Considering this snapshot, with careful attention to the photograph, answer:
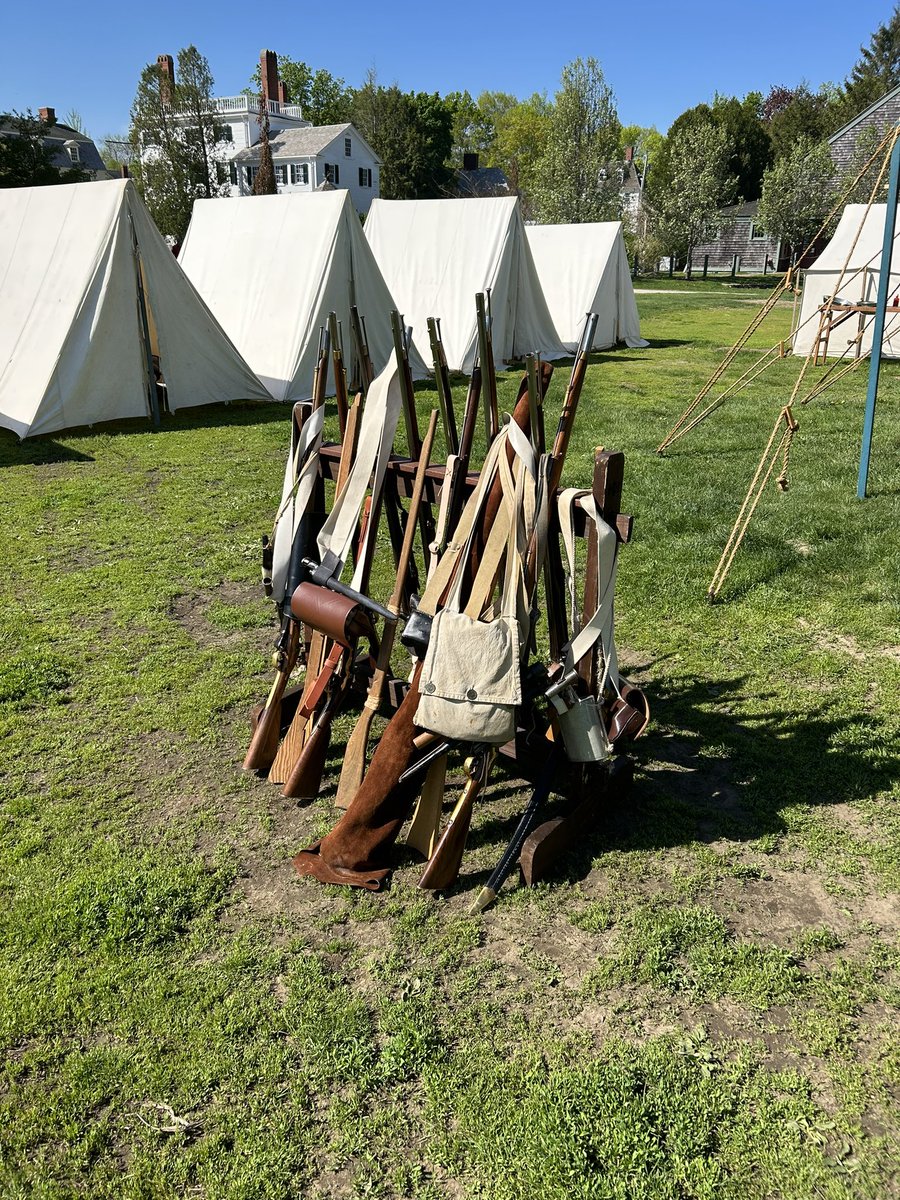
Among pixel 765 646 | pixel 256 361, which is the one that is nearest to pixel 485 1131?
pixel 765 646

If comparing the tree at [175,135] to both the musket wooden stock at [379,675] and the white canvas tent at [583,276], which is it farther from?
the musket wooden stock at [379,675]

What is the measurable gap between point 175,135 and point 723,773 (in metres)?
43.6

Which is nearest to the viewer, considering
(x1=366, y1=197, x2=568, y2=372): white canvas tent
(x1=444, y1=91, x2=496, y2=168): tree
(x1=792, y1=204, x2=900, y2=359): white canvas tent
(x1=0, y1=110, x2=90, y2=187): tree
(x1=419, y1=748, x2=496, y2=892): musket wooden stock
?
(x1=419, y1=748, x2=496, y2=892): musket wooden stock

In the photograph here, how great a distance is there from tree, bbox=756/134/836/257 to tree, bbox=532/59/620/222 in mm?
7974

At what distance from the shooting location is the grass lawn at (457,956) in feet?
6.81

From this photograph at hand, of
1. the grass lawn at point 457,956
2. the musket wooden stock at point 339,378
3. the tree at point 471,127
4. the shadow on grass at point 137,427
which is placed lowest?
the grass lawn at point 457,956

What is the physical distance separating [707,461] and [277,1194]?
8283 millimetres

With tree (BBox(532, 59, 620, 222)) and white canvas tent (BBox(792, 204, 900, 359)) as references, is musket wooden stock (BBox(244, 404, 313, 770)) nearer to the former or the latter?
white canvas tent (BBox(792, 204, 900, 359))

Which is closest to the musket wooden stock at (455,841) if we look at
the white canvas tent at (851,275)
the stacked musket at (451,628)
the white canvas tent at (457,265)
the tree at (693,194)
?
the stacked musket at (451,628)

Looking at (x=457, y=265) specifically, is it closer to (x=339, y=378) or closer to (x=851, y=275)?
(x=851, y=275)

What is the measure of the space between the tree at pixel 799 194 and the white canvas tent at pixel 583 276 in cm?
2502

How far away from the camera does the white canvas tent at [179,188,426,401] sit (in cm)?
1189

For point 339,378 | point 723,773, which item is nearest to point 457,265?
point 339,378

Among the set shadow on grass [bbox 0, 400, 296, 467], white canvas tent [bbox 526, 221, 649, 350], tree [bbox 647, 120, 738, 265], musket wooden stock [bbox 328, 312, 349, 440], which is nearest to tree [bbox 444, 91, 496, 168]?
tree [bbox 647, 120, 738, 265]
